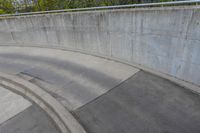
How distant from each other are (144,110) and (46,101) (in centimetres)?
293

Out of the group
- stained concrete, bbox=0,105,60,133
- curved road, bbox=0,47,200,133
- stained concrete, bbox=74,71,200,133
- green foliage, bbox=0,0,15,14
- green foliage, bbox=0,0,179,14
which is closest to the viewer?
stained concrete, bbox=74,71,200,133

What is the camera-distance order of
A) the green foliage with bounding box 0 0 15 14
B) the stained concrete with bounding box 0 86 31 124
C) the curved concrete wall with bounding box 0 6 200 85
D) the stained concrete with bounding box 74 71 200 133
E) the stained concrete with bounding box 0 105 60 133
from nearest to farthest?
the stained concrete with bounding box 74 71 200 133 → the stained concrete with bounding box 0 105 60 133 → the stained concrete with bounding box 0 86 31 124 → the curved concrete wall with bounding box 0 6 200 85 → the green foliage with bounding box 0 0 15 14

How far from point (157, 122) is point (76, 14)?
646 cm

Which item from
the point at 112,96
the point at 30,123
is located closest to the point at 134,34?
the point at 112,96

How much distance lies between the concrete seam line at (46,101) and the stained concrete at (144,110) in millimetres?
271

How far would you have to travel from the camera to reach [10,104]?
4812 mm

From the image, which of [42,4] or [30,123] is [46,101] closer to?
[30,123]

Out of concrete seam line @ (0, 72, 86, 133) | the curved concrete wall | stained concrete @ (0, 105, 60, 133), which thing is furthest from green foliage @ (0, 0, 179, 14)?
stained concrete @ (0, 105, 60, 133)

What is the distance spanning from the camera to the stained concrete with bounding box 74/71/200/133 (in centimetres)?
355

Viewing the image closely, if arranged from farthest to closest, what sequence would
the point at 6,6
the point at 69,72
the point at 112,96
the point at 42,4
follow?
the point at 6,6
the point at 42,4
the point at 69,72
the point at 112,96

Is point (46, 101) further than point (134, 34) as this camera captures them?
No

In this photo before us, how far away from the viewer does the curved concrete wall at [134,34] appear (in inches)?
179

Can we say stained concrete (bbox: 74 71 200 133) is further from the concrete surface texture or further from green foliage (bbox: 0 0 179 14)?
green foliage (bbox: 0 0 179 14)

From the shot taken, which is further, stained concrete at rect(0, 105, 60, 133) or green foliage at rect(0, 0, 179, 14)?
green foliage at rect(0, 0, 179, 14)
